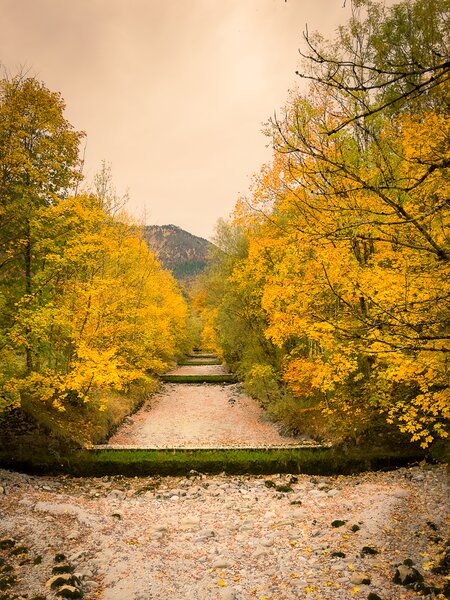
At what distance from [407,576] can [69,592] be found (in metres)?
4.75

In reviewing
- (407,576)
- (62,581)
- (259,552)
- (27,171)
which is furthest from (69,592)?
(27,171)

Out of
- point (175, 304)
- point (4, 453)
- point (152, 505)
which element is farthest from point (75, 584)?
point (175, 304)

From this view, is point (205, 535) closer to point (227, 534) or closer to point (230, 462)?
point (227, 534)

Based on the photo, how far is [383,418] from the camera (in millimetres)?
11641

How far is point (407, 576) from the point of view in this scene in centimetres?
545

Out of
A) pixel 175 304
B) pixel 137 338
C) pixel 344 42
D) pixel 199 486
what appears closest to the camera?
pixel 199 486

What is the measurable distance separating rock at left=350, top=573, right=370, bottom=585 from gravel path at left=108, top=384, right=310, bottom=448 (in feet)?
21.6

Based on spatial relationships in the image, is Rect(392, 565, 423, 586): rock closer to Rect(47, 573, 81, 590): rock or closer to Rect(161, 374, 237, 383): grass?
Rect(47, 573, 81, 590): rock

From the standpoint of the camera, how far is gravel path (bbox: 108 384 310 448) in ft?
49.0

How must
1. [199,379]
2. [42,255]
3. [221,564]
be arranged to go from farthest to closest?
1. [199,379]
2. [42,255]
3. [221,564]

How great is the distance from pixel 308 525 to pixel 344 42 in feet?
40.9

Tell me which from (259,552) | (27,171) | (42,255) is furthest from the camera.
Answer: (42,255)

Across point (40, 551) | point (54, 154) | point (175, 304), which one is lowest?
point (40, 551)

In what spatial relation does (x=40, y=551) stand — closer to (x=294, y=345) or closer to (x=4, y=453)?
(x=4, y=453)
